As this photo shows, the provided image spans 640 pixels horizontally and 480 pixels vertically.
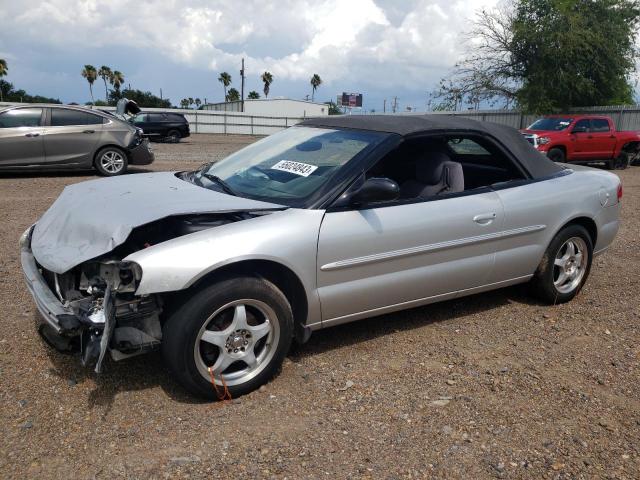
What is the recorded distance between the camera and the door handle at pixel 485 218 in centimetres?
393

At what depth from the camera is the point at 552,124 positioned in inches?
663

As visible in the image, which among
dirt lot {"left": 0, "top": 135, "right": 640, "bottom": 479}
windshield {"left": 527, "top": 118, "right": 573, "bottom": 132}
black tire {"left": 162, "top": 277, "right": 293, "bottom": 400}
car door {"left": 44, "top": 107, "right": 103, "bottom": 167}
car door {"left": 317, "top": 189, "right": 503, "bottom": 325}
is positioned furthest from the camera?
windshield {"left": 527, "top": 118, "right": 573, "bottom": 132}

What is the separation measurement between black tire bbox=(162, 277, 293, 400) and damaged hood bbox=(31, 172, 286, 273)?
46 centimetres

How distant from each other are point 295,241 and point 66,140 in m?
9.67

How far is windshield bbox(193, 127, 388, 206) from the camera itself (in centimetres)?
354

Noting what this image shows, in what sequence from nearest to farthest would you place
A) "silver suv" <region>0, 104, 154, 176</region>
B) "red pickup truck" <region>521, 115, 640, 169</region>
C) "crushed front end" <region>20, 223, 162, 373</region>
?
"crushed front end" <region>20, 223, 162, 373</region> → "silver suv" <region>0, 104, 154, 176</region> → "red pickup truck" <region>521, 115, 640, 169</region>

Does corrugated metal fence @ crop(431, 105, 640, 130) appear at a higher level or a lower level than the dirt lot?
higher

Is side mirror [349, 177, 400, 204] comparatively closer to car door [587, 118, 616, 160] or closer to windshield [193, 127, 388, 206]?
windshield [193, 127, 388, 206]

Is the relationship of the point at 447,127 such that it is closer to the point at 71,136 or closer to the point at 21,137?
the point at 71,136

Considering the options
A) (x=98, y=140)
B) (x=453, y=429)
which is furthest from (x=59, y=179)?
(x=453, y=429)

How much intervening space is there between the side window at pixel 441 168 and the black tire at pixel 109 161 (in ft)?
28.9

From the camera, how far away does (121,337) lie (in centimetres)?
280

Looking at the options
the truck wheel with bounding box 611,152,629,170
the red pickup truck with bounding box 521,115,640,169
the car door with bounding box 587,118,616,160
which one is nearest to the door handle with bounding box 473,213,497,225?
the red pickup truck with bounding box 521,115,640,169

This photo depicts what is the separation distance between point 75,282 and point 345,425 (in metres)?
1.72
